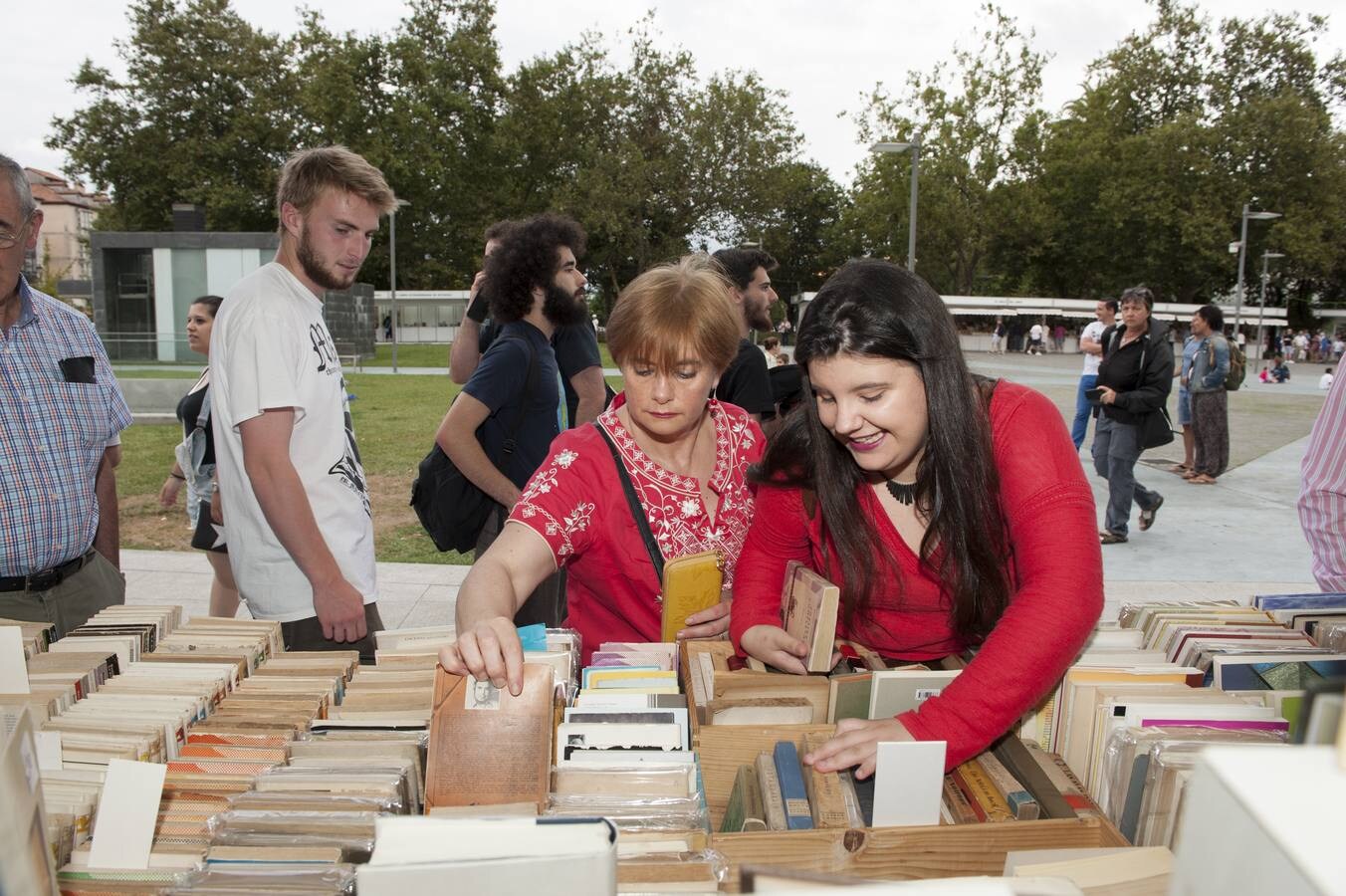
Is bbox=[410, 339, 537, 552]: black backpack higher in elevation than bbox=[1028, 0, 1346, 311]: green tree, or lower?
lower

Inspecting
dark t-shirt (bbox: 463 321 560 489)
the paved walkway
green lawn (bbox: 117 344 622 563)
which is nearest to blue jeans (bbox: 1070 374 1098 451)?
the paved walkway

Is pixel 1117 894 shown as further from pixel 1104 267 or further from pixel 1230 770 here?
pixel 1104 267

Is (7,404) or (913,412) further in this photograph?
(7,404)

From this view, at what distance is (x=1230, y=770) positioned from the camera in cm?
62

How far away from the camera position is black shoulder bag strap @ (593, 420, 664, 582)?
2.32m

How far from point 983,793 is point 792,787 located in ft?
1.03

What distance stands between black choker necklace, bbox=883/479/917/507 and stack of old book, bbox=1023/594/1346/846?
47 cm

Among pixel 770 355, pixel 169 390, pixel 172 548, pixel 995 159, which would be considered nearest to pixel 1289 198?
pixel 995 159

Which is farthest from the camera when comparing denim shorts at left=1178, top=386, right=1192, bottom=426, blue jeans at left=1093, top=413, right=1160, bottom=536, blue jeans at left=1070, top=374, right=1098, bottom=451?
denim shorts at left=1178, top=386, right=1192, bottom=426

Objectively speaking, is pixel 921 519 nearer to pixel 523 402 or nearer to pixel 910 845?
pixel 910 845

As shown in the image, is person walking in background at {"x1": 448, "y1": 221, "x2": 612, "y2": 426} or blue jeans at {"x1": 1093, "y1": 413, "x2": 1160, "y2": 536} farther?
blue jeans at {"x1": 1093, "y1": 413, "x2": 1160, "y2": 536}

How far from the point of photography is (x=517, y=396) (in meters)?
3.74

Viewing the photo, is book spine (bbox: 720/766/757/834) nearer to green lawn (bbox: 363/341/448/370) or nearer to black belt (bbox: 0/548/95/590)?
black belt (bbox: 0/548/95/590)

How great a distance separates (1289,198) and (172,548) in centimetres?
4884
